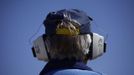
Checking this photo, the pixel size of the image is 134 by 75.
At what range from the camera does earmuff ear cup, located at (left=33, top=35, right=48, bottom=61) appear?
2.46m

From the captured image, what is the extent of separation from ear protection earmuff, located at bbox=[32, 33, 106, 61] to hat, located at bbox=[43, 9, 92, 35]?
0.28 feet

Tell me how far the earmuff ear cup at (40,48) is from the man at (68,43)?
0.29 feet

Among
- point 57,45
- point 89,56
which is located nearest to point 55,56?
point 57,45

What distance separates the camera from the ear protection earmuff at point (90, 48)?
243 centimetres

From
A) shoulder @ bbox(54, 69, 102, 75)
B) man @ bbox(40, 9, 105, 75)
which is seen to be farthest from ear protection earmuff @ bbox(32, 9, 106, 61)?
shoulder @ bbox(54, 69, 102, 75)

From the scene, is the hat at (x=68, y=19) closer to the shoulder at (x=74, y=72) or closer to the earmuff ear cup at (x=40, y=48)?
the earmuff ear cup at (x=40, y=48)

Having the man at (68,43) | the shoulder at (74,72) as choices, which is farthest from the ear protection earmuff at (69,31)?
the shoulder at (74,72)

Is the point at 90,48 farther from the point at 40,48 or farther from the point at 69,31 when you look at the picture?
the point at 40,48

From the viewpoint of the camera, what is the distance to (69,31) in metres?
2.26

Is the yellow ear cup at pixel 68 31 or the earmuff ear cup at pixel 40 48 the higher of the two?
the yellow ear cup at pixel 68 31

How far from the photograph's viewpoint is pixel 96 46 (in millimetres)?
2482

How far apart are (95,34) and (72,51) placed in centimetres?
28

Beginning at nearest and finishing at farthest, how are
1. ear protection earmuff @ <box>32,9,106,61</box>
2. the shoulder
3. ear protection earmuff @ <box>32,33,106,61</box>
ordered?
the shoulder → ear protection earmuff @ <box>32,9,106,61</box> → ear protection earmuff @ <box>32,33,106,61</box>

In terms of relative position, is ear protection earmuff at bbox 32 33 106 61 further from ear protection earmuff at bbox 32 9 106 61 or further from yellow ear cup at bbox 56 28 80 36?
yellow ear cup at bbox 56 28 80 36
